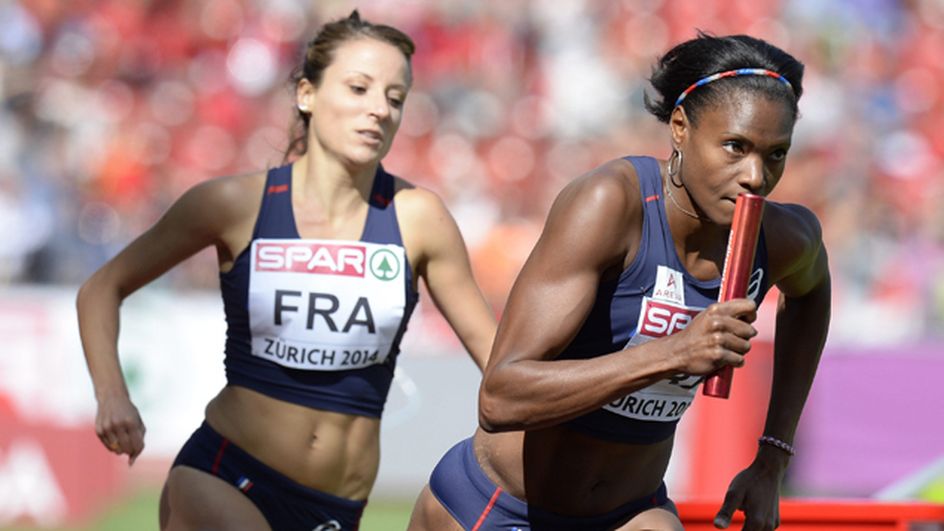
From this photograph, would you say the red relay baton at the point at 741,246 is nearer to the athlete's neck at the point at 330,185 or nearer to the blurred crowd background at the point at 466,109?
the athlete's neck at the point at 330,185

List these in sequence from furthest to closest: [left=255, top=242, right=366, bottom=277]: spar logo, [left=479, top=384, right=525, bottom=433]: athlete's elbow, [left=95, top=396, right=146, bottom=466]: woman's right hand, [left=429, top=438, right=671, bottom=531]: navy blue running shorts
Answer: [left=255, top=242, right=366, bottom=277]: spar logo → [left=95, top=396, right=146, bottom=466]: woman's right hand → [left=429, top=438, right=671, bottom=531]: navy blue running shorts → [left=479, top=384, right=525, bottom=433]: athlete's elbow

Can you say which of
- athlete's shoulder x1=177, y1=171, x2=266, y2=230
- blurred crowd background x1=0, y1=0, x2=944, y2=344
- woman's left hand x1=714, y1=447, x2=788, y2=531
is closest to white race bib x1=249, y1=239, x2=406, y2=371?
athlete's shoulder x1=177, y1=171, x2=266, y2=230

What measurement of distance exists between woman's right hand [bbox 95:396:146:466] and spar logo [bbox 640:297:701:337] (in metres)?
1.71

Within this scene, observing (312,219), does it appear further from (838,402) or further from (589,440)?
(838,402)

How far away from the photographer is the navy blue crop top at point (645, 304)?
3345 mm

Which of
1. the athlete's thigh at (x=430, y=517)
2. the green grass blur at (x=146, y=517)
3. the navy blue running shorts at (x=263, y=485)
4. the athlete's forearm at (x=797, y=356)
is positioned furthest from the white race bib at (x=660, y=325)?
the green grass blur at (x=146, y=517)

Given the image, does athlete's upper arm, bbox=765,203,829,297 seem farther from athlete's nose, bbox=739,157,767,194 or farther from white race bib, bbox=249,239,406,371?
white race bib, bbox=249,239,406,371

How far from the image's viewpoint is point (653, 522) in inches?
143

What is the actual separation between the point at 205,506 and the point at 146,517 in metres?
4.98

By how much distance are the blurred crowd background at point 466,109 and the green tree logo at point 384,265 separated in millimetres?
7159

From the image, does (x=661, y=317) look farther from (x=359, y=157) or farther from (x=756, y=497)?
(x=359, y=157)

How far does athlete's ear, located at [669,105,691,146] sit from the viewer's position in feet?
11.0

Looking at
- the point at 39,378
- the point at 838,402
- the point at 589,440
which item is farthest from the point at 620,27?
the point at 589,440

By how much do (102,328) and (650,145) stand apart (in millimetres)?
9181
